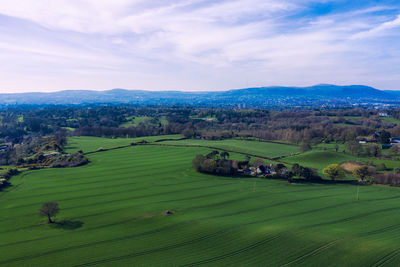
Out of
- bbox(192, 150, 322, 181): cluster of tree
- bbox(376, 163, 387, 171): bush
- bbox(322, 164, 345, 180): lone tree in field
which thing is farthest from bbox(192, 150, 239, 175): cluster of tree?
bbox(376, 163, 387, 171): bush

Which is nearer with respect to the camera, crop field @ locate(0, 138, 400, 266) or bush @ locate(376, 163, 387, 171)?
crop field @ locate(0, 138, 400, 266)

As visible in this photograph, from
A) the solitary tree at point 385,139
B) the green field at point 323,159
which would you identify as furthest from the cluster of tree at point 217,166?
the solitary tree at point 385,139

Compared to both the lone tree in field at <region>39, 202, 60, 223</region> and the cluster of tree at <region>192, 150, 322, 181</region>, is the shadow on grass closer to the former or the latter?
the lone tree in field at <region>39, 202, 60, 223</region>

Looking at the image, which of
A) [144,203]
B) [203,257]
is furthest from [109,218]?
[203,257]

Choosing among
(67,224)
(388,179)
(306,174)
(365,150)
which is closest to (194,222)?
(67,224)

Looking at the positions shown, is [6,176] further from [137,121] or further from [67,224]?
[137,121]
